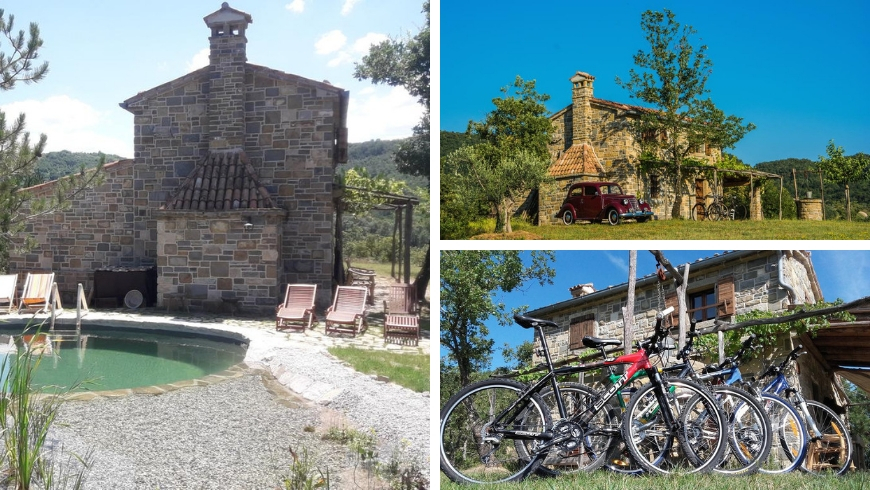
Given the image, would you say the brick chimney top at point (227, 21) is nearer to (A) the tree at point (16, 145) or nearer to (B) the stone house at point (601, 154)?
(A) the tree at point (16, 145)

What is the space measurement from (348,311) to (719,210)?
297cm

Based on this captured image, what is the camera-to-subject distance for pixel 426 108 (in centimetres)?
576

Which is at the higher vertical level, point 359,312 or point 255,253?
point 255,253

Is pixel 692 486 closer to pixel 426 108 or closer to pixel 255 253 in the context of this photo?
pixel 426 108

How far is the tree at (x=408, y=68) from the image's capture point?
5.59m

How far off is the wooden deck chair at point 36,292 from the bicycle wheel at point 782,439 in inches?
163

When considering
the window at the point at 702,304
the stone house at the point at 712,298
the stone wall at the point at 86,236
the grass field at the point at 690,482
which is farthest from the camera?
the stone wall at the point at 86,236

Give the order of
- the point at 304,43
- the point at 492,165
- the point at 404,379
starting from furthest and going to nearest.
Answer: the point at 304,43 < the point at 404,379 < the point at 492,165

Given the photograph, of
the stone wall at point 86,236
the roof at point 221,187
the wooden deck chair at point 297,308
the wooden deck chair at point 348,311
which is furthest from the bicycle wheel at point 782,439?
the roof at point 221,187

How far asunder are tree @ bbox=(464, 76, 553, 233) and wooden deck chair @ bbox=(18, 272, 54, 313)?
9.84 feet

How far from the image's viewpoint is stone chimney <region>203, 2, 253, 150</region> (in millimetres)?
6438

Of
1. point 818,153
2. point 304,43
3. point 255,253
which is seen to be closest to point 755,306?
point 818,153

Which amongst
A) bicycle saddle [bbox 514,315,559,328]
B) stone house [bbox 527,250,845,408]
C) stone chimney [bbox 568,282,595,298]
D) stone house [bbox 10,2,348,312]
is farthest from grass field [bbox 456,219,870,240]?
stone house [bbox 10,2,348,312]

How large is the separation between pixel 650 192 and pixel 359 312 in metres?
2.57
